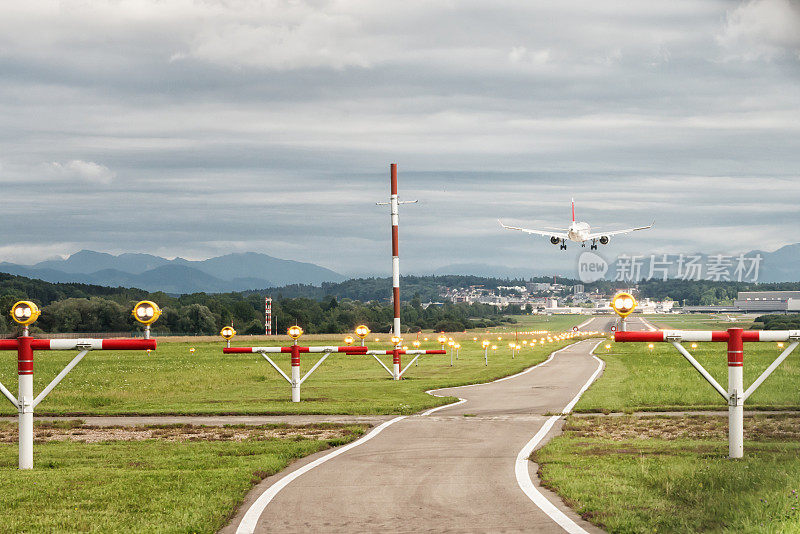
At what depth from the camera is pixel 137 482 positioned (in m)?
13.6

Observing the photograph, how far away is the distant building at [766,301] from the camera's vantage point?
137538 mm

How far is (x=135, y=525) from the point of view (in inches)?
416

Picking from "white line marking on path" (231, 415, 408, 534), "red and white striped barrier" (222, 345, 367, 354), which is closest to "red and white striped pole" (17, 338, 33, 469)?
"white line marking on path" (231, 415, 408, 534)

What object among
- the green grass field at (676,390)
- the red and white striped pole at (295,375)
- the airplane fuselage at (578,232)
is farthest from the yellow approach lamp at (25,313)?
the airplane fuselage at (578,232)

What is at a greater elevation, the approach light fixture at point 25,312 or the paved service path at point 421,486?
the approach light fixture at point 25,312

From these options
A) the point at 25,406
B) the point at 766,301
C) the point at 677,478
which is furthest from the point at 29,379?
the point at 766,301

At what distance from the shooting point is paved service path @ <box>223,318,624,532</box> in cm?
1057

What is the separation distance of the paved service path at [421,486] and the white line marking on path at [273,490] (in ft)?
0.04

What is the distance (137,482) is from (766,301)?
158 m

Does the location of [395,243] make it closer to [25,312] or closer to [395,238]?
[395,238]

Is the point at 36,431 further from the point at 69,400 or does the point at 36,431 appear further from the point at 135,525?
the point at 135,525

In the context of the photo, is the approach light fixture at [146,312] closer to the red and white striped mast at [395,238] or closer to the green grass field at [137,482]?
the green grass field at [137,482]

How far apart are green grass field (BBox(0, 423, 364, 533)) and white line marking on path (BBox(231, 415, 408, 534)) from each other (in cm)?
27

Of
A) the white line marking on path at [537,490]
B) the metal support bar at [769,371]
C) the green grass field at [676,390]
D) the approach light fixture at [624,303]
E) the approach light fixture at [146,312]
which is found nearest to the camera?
the white line marking on path at [537,490]
